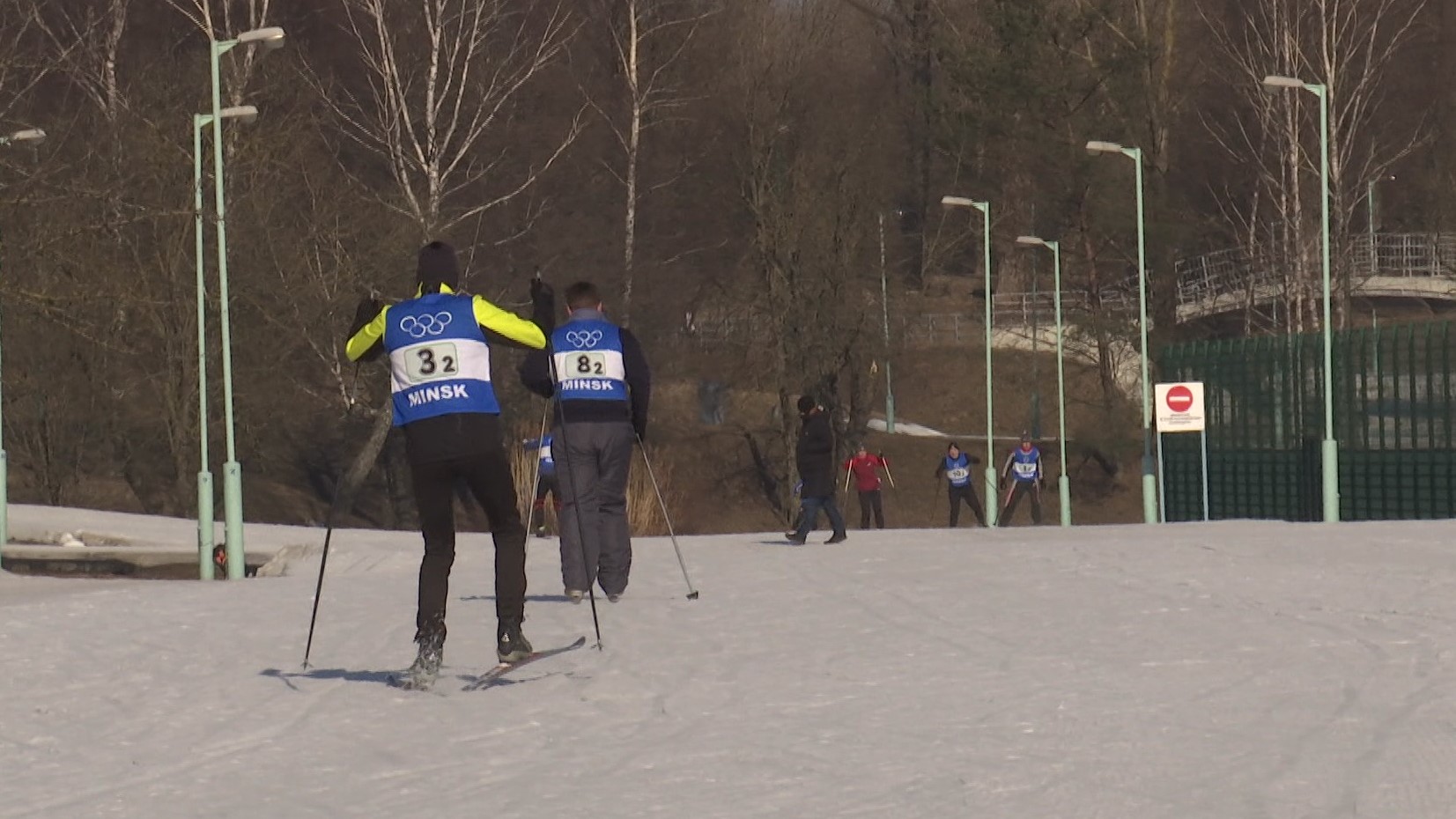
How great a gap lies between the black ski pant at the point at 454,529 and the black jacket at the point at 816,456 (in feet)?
38.1

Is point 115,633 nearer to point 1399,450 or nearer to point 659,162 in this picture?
point 1399,450

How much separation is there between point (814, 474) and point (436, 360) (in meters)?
12.3

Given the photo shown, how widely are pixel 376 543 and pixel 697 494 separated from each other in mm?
30286

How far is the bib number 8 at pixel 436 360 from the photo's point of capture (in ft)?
33.3

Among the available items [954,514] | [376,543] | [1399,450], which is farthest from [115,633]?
[954,514]

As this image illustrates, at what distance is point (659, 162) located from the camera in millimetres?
56375

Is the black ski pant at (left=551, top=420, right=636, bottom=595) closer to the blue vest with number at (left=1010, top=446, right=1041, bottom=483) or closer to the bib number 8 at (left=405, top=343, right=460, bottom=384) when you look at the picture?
the bib number 8 at (left=405, top=343, right=460, bottom=384)

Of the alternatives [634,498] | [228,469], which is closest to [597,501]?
[228,469]

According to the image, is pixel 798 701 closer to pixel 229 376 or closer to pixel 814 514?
pixel 814 514

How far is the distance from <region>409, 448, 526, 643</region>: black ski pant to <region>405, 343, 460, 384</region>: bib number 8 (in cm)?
35

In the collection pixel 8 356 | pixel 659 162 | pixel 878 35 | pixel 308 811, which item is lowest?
pixel 308 811

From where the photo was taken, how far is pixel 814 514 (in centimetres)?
2220

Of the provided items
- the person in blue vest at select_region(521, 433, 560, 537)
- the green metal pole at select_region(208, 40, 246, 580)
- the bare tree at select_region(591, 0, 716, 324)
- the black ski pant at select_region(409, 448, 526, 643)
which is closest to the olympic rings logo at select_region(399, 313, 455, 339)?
the black ski pant at select_region(409, 448, 526, 643)

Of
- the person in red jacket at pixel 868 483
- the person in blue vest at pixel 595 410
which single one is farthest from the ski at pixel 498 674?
the person in red jacket at pixel 868 483
